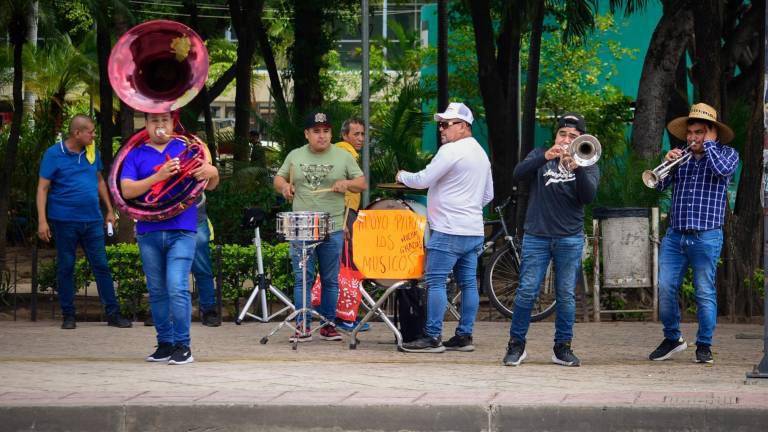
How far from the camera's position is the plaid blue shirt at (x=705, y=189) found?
9461 mm

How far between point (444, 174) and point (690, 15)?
799 centimetres

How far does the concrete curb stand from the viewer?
23.9 feet

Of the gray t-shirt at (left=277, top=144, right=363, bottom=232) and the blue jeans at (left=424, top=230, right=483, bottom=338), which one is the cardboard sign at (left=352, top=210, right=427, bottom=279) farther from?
the gray t-shirt at (left=277, top=144, right=363, bottom=232)

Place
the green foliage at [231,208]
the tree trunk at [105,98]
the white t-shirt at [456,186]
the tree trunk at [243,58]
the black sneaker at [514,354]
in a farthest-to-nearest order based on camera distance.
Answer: the tree trunk at [243,58] → the tree trunk at [105,98] → the green foliage at [231,208] → the white t-shirt at [456,186] → the black sneaker at [514,354]

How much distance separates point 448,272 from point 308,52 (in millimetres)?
12400

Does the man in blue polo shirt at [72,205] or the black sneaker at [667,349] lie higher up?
the man in blue polo shirt at [72,205]

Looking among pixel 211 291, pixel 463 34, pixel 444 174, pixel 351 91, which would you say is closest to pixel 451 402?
pixel 444 174

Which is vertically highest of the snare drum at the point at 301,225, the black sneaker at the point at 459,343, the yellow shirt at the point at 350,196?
the yellow shirt at the point at 350,196

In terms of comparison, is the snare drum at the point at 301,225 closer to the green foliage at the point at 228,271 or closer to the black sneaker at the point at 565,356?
the black sneaker at the point at 565,356

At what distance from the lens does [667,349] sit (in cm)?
986

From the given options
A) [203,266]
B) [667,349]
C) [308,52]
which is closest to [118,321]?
[203,266]

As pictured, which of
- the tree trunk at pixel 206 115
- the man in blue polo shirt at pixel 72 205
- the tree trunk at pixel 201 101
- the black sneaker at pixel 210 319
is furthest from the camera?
the tree trunk at pixel 206 115

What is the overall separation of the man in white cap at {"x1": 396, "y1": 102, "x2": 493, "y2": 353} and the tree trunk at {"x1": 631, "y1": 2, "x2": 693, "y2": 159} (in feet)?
23.2

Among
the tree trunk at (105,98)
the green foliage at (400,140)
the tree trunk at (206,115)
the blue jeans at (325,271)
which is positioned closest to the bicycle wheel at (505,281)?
the blue jeans at (325,271)
